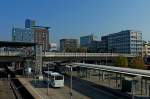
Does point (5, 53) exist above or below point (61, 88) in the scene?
above

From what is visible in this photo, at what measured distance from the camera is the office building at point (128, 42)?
573 feet

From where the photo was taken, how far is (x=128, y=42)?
17588 cm

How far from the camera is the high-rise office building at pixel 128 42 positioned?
17454 centimetres

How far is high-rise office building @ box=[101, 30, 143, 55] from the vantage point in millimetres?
174538

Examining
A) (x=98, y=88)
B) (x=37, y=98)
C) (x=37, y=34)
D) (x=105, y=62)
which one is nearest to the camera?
(x=37, y=98)

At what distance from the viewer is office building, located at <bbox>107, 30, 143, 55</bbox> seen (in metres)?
175

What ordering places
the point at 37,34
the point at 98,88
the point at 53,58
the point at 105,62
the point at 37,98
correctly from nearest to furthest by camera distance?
the point at 37,98 → the point at 98,88 → the point at 53,58 → the point at 105,62 → the point at 37,34

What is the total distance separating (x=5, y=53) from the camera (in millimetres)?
78562

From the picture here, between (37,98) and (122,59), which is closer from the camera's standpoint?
(37,98)

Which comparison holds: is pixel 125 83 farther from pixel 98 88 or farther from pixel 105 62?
pixel 105 62

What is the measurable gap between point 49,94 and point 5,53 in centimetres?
4256

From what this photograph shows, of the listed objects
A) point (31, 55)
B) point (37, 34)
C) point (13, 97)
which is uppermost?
point (37, 34)

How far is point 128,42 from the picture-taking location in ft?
577

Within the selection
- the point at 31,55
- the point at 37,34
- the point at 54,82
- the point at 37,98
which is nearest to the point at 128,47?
the point at 37,34
